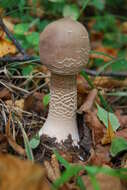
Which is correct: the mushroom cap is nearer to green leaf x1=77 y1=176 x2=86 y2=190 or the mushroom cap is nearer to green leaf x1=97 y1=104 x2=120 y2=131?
green leaf x1=97 y1=104 x2=120 y2=131

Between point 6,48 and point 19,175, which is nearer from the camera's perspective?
point 19,175

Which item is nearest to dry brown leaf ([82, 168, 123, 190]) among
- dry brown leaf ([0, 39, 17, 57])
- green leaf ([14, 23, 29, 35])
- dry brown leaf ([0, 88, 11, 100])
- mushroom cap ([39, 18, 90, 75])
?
mushroom cap ([39, 18, 90, 75])

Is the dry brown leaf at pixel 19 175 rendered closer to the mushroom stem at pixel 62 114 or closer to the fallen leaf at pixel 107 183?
the fallen leaf at pixel 107 183

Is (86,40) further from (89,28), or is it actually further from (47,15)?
(89,28)

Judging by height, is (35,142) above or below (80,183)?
below

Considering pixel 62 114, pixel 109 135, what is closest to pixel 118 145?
pixel 109 135

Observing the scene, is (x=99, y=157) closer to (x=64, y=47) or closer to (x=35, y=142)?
(x=35, y=142)

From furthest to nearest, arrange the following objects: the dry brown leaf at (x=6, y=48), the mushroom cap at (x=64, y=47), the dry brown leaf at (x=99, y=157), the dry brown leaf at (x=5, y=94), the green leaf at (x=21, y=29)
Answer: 1. the green leaf at (x=21, y=29)
2. the dry brown leaf at (x=6, y=48)
3. the dry brown leaf at (x=5, y=94)
4. the dry brown leaf at (x=99, y=157)
5. the mushroom cap at (x=64, y=47)

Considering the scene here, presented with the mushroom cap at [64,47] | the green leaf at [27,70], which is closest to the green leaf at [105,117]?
the mushroom cap at [64,47]
